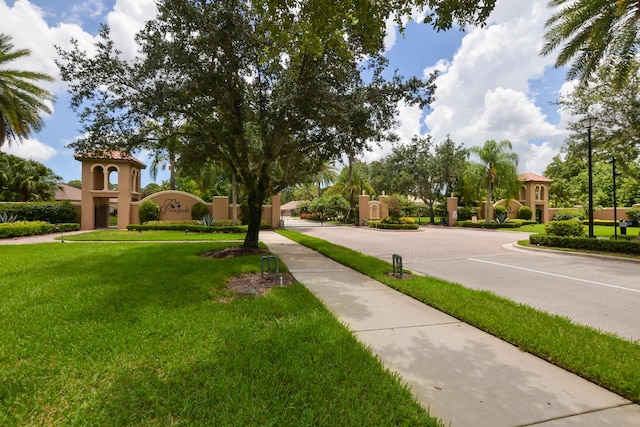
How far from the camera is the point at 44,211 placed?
22406 mm

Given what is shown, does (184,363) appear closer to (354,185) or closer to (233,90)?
(233,90)

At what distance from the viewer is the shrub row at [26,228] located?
1662 cm

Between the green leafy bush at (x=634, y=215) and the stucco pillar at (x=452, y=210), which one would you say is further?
the stucco pillar at (x=452, y=210)

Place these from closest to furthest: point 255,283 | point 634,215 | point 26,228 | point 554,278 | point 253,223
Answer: point 255,283
point 554,278
point 253,223
point 26,228
point 634,215

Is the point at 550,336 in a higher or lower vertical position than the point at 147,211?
lower

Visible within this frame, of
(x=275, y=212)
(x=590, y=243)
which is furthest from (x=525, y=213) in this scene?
(x=275, y=212)

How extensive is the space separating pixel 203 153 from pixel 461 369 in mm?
11684

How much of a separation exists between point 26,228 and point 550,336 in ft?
77.3

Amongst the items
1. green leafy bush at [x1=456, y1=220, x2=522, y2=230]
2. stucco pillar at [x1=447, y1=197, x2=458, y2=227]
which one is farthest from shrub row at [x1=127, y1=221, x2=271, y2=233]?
stucco pillar at [x1=447, y1=197, x2=458, y2=227]

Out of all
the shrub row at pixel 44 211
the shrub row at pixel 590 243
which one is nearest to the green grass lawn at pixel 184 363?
the shrub row at pixel 590 243

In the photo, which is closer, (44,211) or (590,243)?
(590,243)

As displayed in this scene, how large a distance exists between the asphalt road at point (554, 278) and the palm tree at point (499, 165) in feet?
62.8

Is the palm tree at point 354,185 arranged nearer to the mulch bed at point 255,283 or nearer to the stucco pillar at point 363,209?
the stucco pillar at point 363,209

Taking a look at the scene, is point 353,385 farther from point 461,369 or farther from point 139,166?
point 139,166
